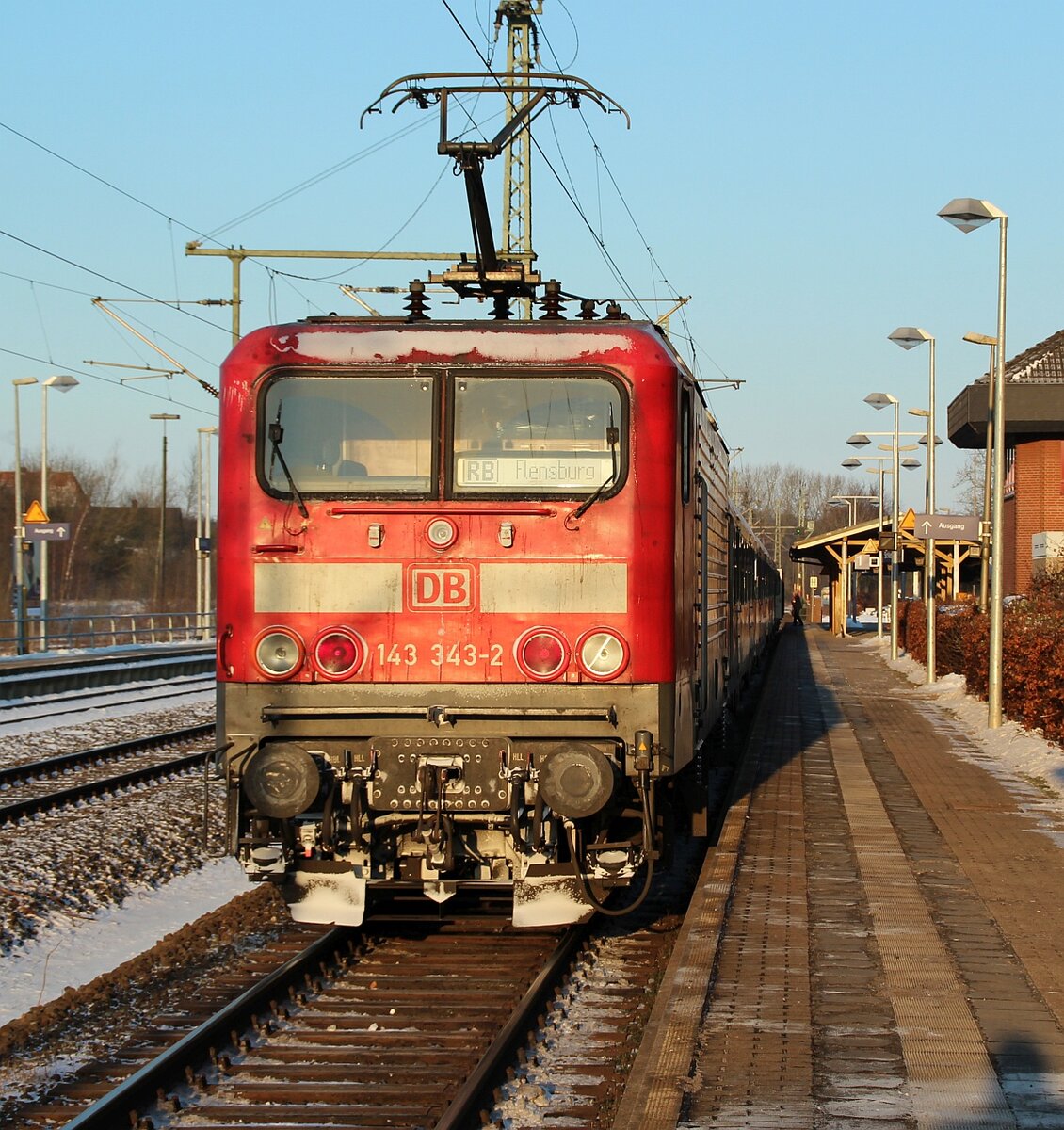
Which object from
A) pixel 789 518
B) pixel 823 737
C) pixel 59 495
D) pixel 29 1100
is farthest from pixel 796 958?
pixel 789 518

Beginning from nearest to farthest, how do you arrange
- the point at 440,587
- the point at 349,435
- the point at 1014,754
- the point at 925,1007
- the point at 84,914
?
1. the point at 925,1007
2. the point at 440,587
3. the point at 349,435
4. the point at 84,914
5. the point at 1014,754

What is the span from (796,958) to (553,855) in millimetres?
1240

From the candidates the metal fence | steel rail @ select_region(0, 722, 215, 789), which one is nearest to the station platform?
steel rail @ select_region(0, 722, 215, 789)

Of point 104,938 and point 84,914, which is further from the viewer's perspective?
point 84,914

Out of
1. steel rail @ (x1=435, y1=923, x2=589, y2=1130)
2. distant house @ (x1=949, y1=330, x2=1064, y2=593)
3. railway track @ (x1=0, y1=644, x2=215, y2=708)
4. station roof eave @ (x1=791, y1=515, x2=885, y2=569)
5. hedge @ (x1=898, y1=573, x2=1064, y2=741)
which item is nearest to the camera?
steel rail @ (x1=435, y1=923, x2=589, y2=1130)

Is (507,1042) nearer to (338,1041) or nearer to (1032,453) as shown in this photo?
(338,1041)

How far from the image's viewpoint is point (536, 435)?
7570mm

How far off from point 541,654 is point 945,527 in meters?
18.0

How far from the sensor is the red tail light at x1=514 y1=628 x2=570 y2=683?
7391mm

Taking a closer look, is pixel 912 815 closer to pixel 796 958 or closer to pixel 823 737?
pixel 796 958

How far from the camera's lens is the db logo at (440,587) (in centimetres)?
750

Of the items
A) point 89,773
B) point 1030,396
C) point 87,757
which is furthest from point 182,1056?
point 1030,396

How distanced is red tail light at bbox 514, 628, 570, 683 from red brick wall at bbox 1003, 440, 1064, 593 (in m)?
35.3

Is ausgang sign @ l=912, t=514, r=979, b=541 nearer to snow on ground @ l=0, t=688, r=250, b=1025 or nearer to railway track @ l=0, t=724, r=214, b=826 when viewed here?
railway track @ l=0, t=724, r=214, b=826
